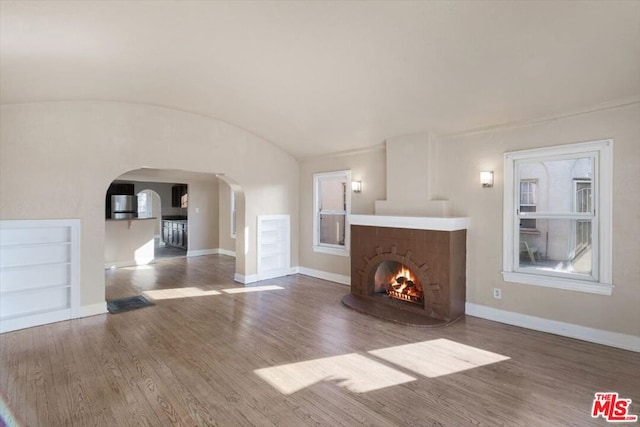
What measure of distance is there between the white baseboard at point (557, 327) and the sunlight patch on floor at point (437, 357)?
1.04 m

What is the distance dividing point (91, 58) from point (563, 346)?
5.65 m

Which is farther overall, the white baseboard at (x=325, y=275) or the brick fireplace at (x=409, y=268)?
the white baseboard at (x=325, y=275)

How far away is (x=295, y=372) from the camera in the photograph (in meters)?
2.81

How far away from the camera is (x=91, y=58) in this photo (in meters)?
3.12

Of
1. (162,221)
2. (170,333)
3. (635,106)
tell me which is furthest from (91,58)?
(162,221)

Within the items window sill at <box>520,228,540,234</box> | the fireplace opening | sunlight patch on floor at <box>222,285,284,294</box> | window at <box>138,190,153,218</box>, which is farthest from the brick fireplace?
window at <box>138,190,153,218</box>

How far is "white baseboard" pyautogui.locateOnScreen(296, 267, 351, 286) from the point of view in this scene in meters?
5.99

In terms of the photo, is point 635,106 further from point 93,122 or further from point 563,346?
point 93,122

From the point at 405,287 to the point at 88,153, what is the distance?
16.1 ft

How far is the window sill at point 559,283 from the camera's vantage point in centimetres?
338

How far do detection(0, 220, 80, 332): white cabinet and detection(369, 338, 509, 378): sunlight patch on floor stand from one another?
400 centimetres

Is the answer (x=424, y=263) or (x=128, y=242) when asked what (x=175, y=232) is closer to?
(x=128, y=242)

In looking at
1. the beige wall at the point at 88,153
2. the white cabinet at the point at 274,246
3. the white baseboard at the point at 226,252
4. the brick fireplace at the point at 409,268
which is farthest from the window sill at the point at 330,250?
the white baseboard at the point at 226,252

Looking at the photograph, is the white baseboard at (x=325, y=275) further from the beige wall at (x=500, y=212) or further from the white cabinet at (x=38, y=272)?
the white cabinet at (x=38, y=272)
